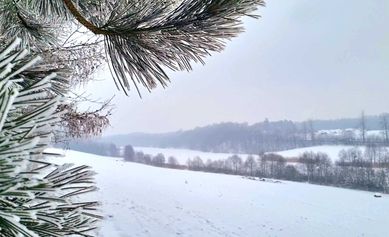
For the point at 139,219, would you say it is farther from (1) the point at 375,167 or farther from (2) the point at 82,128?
(1) the point at 375,167

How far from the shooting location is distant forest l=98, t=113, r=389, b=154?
4625 cm

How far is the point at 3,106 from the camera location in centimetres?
24

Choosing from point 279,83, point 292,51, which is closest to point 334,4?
point 292,51

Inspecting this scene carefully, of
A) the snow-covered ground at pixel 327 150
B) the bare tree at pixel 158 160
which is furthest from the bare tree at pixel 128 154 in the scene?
the snow-covered ground at pixel 327 150

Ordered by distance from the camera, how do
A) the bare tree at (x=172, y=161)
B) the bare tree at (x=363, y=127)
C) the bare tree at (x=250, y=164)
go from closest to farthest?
the bare tree at (x=250, y=164), the bare tree at (x=363, y=127), the bare tree at (x=172, y=161)

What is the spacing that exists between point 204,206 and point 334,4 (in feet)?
229

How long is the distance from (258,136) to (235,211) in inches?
1435

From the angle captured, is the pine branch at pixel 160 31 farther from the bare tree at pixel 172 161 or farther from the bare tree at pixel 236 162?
the bare tree at pixel 172 161

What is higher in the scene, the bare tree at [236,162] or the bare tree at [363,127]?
the bare tree at [363,127]

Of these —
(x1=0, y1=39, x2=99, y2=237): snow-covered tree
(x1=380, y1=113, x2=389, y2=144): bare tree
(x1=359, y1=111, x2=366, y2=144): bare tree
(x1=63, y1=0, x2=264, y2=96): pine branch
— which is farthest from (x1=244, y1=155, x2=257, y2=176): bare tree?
(x1=0, y1=39, x2=99, y2=237): snow-covered tree

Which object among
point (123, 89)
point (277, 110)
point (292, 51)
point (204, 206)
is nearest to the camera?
point (123, 89)

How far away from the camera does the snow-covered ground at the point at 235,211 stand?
11.8 meters

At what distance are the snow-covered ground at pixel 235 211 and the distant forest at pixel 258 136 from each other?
21.5 m

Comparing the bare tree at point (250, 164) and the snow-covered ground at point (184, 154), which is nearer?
the bare tree at point (250, 164)
